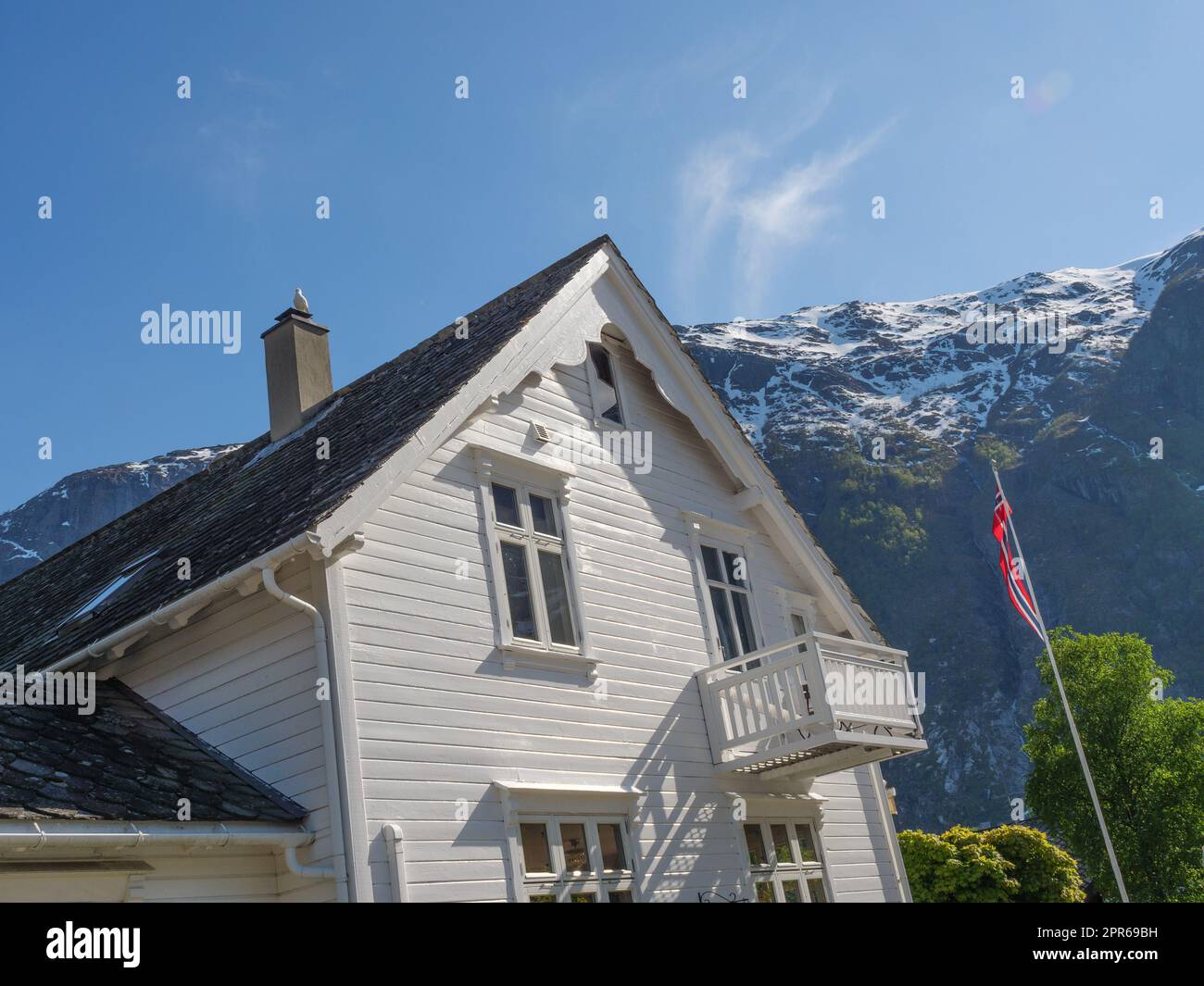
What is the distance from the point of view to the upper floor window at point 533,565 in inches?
478

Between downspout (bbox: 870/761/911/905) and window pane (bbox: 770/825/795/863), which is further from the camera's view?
downspout (bbox: 870/761/911/905)

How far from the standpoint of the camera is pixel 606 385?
1511 cm

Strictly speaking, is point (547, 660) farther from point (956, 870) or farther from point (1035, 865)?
point (1035, 865)

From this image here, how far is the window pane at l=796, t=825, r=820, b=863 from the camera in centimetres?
1493

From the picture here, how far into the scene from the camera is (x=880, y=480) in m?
191

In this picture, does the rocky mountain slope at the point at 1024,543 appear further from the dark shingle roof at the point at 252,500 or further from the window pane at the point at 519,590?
the window pane at the point at 519,590

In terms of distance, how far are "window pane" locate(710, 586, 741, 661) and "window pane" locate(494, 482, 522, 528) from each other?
12.1ft

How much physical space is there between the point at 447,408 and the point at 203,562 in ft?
9.12

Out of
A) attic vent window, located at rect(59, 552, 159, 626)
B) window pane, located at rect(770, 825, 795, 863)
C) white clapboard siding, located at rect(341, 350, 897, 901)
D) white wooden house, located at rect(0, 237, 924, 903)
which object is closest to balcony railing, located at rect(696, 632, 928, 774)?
white wooden house, located at rect(0, 237, 924, 903)

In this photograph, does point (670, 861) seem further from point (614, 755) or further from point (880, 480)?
point (880, 480)

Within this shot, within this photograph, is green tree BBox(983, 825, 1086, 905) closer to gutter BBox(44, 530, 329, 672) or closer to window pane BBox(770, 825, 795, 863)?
window pane BBox(770, 825, 795, 863)

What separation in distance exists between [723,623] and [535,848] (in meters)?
5.36

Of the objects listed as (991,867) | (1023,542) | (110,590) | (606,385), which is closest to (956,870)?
(991,867)

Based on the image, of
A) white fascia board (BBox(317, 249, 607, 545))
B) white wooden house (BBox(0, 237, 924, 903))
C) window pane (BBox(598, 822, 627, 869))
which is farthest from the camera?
window pane (BBox(598, 822, 627, 869))
